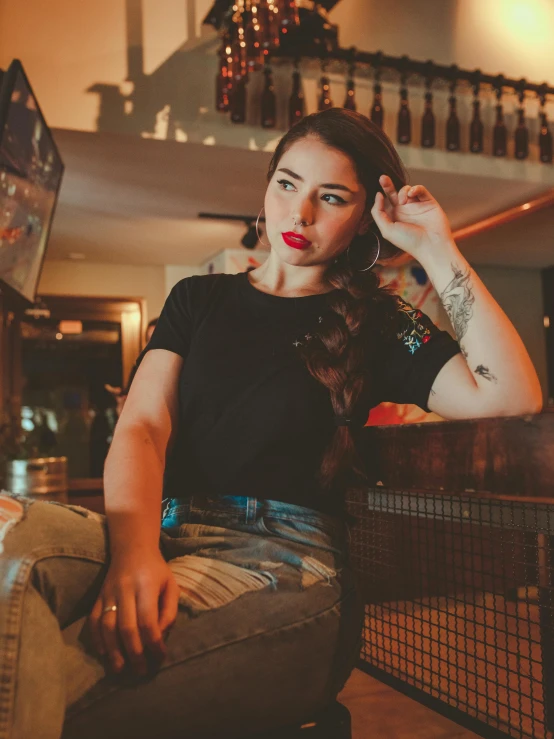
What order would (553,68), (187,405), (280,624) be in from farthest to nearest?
(553,68) → (187,405) → (280,624)

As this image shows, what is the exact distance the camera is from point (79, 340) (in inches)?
212

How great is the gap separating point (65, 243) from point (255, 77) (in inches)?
82.9

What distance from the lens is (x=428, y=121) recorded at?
3562mm

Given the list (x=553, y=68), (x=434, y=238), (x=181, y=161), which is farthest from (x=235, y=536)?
(x=553, y=68)

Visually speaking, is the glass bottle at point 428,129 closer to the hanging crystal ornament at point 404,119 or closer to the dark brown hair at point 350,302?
the hanging crystal ornament at point 404,119

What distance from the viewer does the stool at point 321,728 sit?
771mm

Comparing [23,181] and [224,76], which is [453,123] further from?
[23,181]

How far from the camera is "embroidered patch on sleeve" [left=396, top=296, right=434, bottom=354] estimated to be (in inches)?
42.2

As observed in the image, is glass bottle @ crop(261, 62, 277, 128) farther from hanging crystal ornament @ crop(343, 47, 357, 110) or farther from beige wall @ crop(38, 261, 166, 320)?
beige wall @ crop(38, 261, 166, 320)

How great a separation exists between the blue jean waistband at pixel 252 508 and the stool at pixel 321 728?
24cm

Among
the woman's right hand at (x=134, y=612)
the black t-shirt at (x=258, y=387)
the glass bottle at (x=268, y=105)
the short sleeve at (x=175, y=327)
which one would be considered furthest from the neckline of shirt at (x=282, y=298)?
the glass bottle at (x=268, y=105)

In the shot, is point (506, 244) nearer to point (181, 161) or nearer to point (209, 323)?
point (181, 161)

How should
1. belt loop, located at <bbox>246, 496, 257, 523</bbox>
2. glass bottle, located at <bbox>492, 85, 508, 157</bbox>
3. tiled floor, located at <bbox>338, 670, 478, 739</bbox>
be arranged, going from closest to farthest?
1. belt loop, located at <bbox>246, 496, 257, 523</bbox>
2. tiled floor, located at <bbox>338, 670, 478, 739</bbox>
3. glass bottle, located at <bbox>492, 85, 508, 157</bbox>

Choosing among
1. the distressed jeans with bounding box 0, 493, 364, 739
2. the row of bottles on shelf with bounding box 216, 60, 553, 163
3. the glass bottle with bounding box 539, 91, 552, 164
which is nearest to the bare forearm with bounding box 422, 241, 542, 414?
the distressed jeans with bounding box 0, 493, 364, 739
